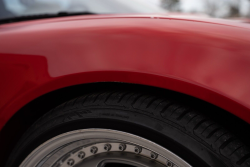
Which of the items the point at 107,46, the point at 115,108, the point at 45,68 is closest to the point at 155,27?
the point at 107,46

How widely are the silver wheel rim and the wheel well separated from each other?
6.0 inches

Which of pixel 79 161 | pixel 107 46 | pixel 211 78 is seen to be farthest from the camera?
pixel 79 161

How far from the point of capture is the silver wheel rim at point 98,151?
2.68 feet

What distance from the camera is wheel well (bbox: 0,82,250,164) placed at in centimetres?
85

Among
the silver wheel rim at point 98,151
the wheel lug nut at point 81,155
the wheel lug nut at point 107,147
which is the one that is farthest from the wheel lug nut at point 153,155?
the wheel lug nut at point 81,155

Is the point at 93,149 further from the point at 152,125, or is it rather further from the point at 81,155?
the point at 152,125

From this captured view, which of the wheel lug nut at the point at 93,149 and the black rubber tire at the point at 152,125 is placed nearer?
the black rubber tire at the point at 152,125

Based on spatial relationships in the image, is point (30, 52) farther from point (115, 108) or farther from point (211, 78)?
point (211, 78)

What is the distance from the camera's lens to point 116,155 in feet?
3.00

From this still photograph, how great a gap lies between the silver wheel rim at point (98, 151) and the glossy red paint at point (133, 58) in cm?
19

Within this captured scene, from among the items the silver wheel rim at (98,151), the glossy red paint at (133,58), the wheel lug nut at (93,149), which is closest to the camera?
the glossy red paint at (133,58)

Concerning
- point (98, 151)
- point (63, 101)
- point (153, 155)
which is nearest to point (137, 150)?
point (153, 155)

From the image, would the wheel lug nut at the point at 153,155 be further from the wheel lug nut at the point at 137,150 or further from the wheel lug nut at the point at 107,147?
the wheel lug nut at the point at 107,147

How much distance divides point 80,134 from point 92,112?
99 millimetres
